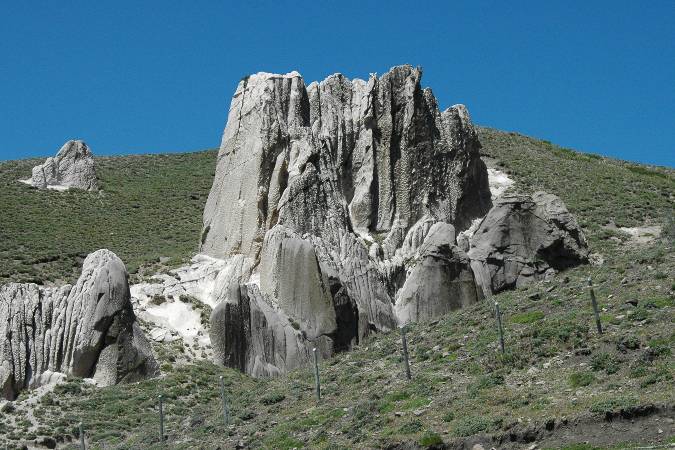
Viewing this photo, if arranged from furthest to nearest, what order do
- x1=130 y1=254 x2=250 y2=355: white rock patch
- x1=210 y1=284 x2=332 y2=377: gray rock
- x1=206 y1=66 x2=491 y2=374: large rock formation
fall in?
x1=130 y1=254 x2=250 y2=355: white rock patch < x1=206 y1=66 x2=491 y2=374: large rock formation < x1=210 y1=284 x2=332 y2=377: gray rock

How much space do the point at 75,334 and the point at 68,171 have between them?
1657 inches

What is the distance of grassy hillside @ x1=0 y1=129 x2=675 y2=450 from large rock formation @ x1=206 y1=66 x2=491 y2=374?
2.27 meters

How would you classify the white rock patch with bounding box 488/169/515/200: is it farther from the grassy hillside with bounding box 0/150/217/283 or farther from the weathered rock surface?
the weathered rock surface

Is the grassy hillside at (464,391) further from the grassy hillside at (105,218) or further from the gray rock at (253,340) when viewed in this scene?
the grassy hillside at (105,218)

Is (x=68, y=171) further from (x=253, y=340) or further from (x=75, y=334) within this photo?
(x=75, y=334)

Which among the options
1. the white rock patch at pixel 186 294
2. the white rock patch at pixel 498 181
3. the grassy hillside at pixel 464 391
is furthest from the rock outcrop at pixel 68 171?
the grassy hillside at pixel 464 391

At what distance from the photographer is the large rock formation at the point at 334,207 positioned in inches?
1732

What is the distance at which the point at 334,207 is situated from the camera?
51.4m

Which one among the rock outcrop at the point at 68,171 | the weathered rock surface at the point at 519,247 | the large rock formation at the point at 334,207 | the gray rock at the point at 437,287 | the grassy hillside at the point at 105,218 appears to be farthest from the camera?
the rock outcrop at the point at 68,171

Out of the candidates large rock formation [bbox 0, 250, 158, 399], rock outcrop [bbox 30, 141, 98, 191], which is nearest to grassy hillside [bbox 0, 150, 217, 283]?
rock outcrop [bbox 30, 141, 98, 191]

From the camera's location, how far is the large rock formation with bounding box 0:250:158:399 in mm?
40312

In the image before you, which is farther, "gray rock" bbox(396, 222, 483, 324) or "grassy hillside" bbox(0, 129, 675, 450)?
"gray rock" bbox(396, 222, 483, 324)

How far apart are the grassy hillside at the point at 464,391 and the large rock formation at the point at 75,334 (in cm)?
102

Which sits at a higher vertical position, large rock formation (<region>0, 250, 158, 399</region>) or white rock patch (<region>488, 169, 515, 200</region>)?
white rock patch (<region>488, 169, 515, 200</region>)
